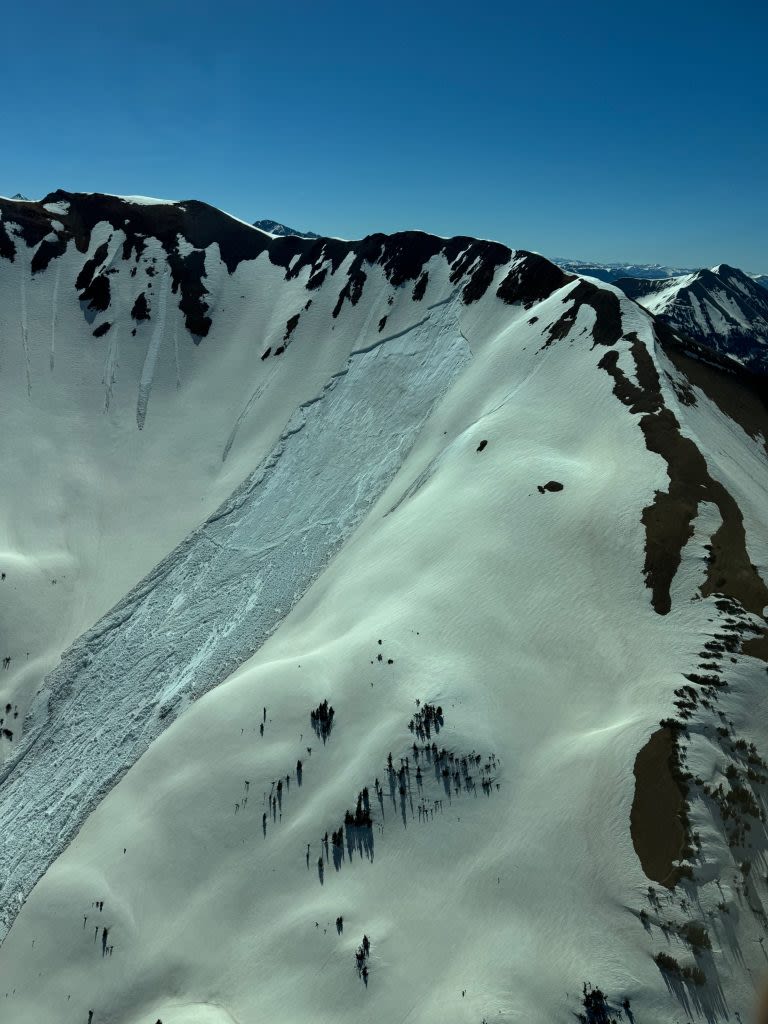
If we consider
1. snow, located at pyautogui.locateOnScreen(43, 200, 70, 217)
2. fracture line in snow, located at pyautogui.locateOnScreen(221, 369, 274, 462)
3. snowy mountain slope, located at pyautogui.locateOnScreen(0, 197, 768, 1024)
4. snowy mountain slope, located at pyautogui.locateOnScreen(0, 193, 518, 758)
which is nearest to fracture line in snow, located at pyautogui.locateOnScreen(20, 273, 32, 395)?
snowy mountain slope, located at pyautogui.locateOnScreen(0, 193, 518, 758)

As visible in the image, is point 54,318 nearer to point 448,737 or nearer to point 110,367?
point 110,367

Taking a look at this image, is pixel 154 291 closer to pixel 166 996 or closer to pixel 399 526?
pixel 399 526

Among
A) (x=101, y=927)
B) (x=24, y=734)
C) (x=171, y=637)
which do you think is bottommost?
(x=24, y=734)

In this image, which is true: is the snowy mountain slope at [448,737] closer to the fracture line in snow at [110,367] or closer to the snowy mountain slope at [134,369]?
the snowy mountain slope at [134,369]

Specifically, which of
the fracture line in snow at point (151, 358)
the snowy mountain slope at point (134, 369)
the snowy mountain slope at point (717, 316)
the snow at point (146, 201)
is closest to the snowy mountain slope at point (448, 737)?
the snowy mountain slope at point (134, 369)

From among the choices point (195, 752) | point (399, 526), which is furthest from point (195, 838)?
point (399, 526)

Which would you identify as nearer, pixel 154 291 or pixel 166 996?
pixel 166 996
